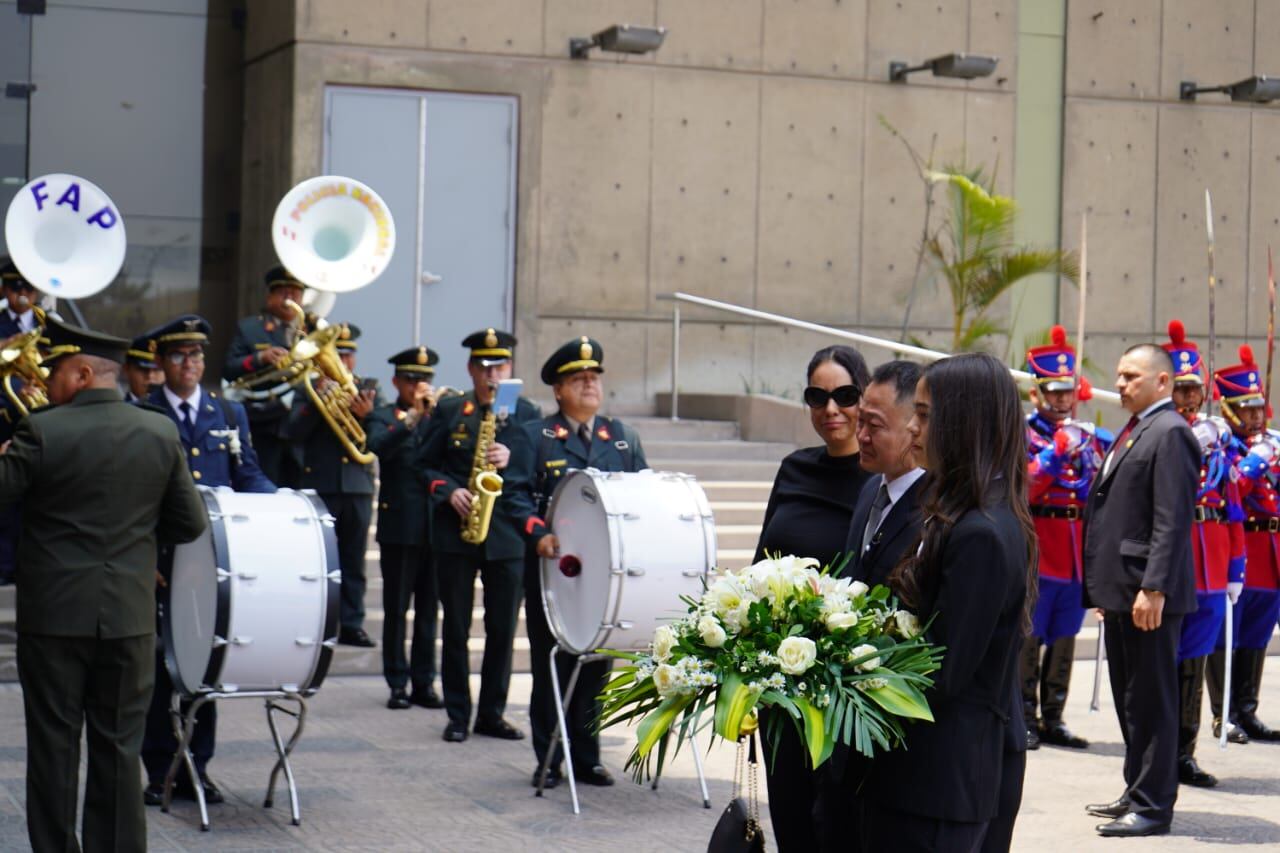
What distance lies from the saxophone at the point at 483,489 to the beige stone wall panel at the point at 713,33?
25.6 ft

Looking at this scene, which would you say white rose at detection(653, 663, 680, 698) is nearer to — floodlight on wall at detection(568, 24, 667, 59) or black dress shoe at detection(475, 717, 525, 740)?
black dress shoe at detection(475, 717, 525, 740)

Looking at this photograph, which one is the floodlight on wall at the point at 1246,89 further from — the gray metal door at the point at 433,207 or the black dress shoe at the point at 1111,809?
the black dress shoe at the point at 1111,809

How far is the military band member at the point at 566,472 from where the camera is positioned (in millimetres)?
7906

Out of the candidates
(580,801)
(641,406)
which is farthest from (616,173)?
(580,801)

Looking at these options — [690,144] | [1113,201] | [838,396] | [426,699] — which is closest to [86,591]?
[838,396]

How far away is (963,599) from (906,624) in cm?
14

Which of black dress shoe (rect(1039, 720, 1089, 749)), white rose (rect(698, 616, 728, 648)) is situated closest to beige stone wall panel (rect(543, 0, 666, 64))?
black dress shoe (rect(1039, 720, 1089, 749))

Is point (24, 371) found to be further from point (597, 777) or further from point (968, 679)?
point (968, 679)

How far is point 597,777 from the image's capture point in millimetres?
7863

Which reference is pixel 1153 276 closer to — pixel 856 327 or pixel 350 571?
pixel 856 327

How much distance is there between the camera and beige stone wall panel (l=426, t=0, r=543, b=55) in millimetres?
15242

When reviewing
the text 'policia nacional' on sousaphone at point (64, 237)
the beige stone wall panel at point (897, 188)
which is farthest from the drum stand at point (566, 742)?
the beige stone wall panel at point (897, 188)

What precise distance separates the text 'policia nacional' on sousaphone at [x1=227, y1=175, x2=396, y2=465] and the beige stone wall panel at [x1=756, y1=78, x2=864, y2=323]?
623 centimetres

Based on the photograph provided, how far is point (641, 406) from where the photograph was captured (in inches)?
642
